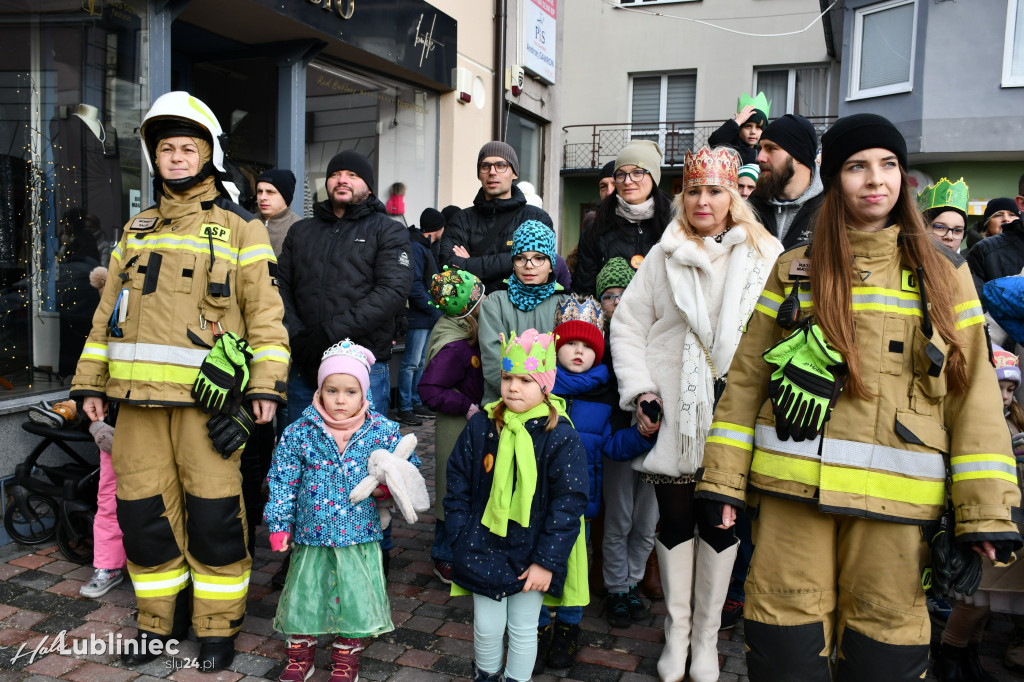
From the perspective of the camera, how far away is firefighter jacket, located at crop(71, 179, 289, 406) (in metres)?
3.41

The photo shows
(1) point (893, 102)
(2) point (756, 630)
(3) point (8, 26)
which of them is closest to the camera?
(2) point (756, 630)

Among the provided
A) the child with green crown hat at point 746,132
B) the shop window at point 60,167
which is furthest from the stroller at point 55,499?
the child with green crown hat at point 746,132

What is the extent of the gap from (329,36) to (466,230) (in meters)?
3.65

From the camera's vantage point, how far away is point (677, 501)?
11.4ft

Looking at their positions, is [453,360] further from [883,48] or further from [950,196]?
[883,48]

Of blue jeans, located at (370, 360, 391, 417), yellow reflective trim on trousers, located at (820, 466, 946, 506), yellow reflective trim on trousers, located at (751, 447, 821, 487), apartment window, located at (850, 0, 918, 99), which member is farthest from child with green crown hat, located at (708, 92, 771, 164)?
apartment window, located at (850, 0, 918, 99)

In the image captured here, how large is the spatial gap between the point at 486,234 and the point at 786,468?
2902mm

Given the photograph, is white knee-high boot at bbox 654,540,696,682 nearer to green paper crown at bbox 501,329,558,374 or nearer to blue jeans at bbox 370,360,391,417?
green paper crown at bbox 501,329,558,374

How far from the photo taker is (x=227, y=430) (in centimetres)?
344

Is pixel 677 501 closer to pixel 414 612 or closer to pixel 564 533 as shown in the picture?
pixel 564 533

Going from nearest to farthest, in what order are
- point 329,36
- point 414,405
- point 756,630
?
point 756,630, point 329,36, point 414,405

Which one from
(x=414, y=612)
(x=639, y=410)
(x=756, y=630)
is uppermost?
(x=639, y=410)

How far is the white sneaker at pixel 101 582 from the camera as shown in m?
4.02

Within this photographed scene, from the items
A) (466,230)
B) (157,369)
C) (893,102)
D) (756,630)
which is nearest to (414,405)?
(466,230)
